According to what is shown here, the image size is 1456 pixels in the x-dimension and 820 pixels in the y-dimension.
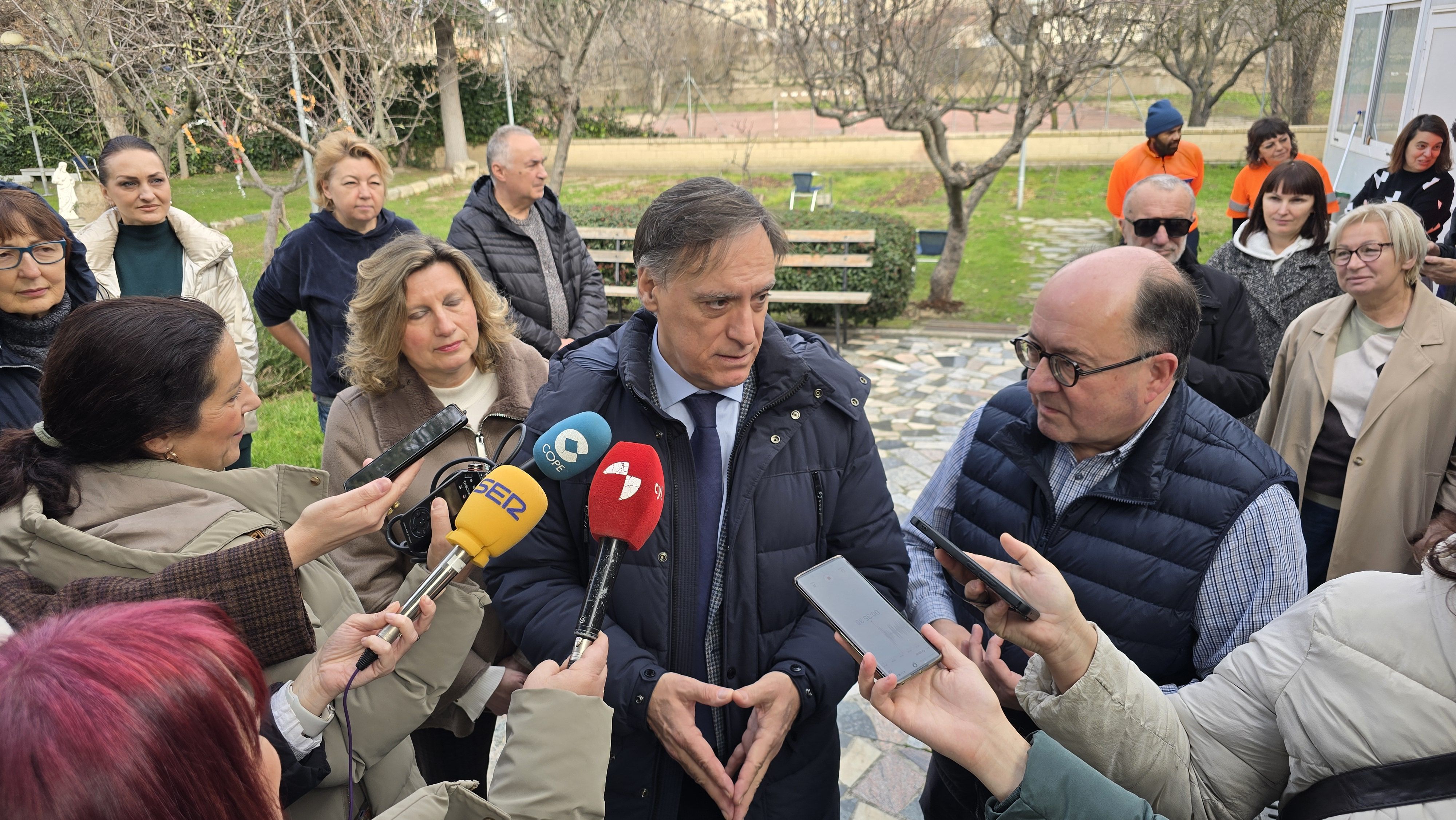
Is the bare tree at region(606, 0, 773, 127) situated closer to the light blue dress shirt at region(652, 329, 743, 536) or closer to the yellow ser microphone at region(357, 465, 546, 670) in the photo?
the light blue dress shirt at region(652, 329, 743, 536)

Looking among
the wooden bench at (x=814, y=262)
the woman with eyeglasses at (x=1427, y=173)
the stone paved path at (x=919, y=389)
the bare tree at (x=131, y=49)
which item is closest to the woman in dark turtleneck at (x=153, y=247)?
the bare tree at (x=131, y=49)

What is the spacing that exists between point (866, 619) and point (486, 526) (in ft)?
2.87

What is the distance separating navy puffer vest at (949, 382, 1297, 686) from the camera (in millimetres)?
2158

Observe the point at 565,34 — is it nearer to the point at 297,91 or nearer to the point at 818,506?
the point at 297,91

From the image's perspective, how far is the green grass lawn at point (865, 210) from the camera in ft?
24.4

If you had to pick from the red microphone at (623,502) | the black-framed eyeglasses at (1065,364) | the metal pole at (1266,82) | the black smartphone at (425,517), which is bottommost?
the black smartphone at (425,517)

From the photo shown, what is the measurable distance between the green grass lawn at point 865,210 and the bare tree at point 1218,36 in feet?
9.74

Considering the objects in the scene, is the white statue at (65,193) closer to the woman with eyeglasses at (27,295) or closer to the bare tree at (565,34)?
the bare tree at (565,34)

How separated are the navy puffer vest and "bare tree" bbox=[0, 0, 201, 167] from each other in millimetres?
7669

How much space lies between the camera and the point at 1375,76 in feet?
42.1

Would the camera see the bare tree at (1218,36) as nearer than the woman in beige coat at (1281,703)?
No

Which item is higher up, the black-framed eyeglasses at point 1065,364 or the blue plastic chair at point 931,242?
the black-framed eyeglasses at point 1065,364

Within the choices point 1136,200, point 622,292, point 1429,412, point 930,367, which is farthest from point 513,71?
point 1429,412

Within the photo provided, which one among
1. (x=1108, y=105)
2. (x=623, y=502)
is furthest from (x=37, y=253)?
(x=1108, y=105)
